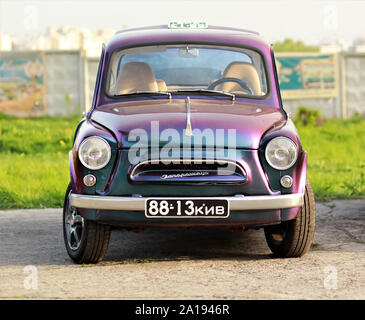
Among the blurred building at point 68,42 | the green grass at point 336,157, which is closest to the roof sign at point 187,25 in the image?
the green grass at point 336,157

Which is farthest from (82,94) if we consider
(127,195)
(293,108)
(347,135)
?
(127,195)

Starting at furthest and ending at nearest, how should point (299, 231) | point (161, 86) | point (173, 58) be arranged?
point (173, 58) → point (161, 86) → point (299, 231)

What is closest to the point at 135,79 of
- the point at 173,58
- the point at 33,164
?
the point at 173,58

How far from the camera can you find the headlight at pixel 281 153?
18.4ft

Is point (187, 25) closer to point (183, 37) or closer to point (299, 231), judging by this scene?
point (183, 37)

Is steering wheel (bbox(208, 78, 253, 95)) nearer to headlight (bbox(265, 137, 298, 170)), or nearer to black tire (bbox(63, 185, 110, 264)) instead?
headlight (bbox(265, 137, 298, 170))

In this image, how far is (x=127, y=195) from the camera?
5.52 meters

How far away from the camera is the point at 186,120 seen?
571 cm

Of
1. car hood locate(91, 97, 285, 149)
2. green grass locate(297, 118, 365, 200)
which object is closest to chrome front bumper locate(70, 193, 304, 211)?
car hood locate(91, 97, 285, 149)

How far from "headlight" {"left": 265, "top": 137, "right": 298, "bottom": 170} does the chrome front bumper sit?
22 centimetres

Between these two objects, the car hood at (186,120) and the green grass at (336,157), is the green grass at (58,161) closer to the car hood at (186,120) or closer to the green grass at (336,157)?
the green grass at (336,157)

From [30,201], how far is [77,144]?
389 cm

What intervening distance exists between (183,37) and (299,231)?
2001mm

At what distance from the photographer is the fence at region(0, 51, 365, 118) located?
23.9 meters
